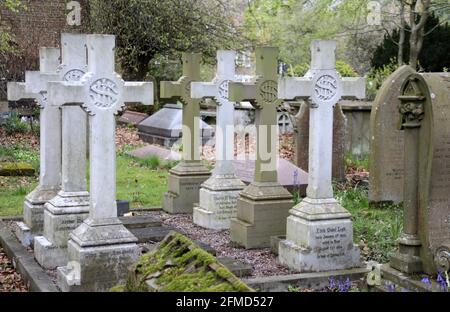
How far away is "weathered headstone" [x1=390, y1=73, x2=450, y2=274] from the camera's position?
19.0ft

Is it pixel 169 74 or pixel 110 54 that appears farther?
pixel 169 74

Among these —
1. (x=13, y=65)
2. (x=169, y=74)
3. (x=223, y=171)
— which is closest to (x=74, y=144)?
(x=223, y=171)

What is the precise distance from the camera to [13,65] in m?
19.6

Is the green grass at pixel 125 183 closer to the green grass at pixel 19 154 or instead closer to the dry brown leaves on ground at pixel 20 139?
the green grass at pixel 19 154

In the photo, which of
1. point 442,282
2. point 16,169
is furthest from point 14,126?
point 442,282

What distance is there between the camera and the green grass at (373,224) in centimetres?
771

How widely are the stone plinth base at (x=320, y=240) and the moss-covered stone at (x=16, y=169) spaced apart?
7709 mm

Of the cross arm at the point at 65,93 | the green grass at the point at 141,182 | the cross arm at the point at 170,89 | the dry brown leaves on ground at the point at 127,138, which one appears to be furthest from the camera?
the dry brown leaves on ground at the point at 127,138

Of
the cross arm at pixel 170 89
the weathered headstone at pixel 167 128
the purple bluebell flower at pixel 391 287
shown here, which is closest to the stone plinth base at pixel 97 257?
the purple bluebell flower at pixel 391 287

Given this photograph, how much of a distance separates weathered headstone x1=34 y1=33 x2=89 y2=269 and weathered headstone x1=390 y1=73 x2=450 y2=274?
3.44 metres

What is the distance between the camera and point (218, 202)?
921cm

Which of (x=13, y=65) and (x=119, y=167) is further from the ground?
(x=13, y=65)

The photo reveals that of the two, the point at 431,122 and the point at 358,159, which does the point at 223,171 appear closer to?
the point at 431,122

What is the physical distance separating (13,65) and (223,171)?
12245 millimetres
